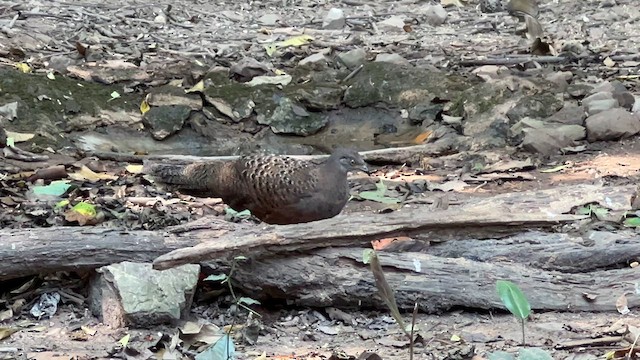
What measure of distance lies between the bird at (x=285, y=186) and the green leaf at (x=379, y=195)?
0.50 meters

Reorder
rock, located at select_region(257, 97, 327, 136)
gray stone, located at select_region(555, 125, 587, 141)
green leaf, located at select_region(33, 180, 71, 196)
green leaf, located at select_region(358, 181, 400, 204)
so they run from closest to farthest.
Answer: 1. green leaf, located at select_region(33, 180, 71, 196)
2. green leaf, located at select_region(358, 181, 400, 204)
3. gray stone, located at select_region(555, 125, 587, 141)
4. rock, located at select_region(257, 97, 327, 136)

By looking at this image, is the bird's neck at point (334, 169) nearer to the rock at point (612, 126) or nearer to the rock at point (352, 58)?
the rock at point (612, 126)

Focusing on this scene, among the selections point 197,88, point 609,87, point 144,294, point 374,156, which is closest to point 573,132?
point 609,87

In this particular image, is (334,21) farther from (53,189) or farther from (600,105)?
(53,189)

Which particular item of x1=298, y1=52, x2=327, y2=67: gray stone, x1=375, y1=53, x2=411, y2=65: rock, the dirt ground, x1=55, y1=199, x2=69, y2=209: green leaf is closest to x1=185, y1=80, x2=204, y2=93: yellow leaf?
the dirt ground

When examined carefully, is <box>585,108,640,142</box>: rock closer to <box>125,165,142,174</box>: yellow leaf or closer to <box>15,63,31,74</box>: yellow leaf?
<box>125,165,142,174</box>: yellow leaf

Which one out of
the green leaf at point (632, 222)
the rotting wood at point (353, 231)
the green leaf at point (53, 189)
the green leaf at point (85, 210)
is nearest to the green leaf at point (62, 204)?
the green leaf at point (85, 210)

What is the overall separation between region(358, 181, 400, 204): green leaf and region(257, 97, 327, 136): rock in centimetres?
188

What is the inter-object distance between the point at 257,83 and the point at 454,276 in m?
4.92

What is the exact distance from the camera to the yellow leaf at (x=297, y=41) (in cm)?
954

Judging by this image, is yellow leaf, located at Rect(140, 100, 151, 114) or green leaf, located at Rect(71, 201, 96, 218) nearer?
green leaf, located at Rect(71, 201, 96, 218)

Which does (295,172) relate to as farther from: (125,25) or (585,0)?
(585,0)

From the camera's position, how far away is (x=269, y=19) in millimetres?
10773

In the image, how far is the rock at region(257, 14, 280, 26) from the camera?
35.0 feet
